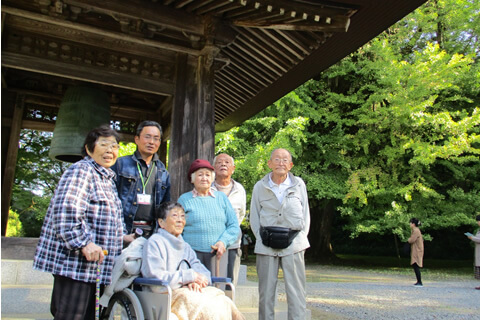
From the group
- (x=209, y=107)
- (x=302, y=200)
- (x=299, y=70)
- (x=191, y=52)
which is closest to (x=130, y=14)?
(x=191, y=52)

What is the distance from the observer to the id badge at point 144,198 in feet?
9.72

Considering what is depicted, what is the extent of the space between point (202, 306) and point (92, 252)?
29.0 inches

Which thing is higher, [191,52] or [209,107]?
[191,52]

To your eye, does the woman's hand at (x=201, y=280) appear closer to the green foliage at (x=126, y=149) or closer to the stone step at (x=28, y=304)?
the stone step at (x=28, y=304)

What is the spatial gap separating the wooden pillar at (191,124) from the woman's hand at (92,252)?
2426mm

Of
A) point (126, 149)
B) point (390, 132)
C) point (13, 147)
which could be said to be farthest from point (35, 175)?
point (390, 132)

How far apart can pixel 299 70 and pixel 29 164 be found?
10.6 meters

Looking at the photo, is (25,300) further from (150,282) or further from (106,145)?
(106,145)

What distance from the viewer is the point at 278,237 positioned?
A: 3402 millimetres

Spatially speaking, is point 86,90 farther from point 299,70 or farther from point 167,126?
point 299,70

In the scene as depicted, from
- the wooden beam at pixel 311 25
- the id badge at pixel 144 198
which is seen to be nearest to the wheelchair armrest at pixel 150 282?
the id badge at pixel 144 198

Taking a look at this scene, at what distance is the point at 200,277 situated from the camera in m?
2.61

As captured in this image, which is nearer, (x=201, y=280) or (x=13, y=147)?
(x=201, y=280)

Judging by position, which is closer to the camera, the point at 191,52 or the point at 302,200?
the point at 302,200
